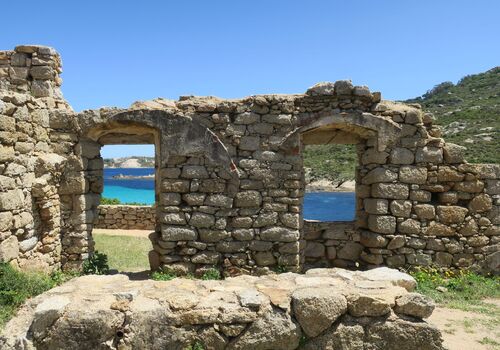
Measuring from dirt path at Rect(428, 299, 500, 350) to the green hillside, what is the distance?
16.9 metres

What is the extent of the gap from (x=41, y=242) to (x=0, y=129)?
2.17m

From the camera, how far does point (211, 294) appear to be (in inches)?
150

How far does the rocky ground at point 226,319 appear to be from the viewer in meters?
Answer: 3.40

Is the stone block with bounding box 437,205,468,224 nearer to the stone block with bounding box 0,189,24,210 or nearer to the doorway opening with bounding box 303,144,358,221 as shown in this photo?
the stone block with bounding box 0,189,24,210

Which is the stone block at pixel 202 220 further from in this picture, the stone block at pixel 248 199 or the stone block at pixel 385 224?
the stone block at pixel 385 224

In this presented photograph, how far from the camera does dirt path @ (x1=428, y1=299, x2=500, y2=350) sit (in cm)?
451

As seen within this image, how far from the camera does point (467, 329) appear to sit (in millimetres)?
4941

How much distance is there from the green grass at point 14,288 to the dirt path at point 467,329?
5.09 m

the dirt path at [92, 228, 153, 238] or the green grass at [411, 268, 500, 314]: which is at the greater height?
the green grass at [411, 268, 500, 314]

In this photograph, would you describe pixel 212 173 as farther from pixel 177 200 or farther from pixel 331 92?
pixel 331 92

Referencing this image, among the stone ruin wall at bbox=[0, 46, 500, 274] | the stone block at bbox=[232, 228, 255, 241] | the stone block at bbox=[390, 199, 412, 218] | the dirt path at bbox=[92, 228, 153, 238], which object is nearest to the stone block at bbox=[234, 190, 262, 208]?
the stone ruin wall at bbox=[0, 46, 500, 274]

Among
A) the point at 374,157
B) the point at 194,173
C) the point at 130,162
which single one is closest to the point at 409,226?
the point at 374,157

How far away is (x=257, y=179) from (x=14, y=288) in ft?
13.1

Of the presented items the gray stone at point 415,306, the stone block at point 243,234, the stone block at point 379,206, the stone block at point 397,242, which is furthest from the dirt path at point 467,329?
the stone block at point 243,234
